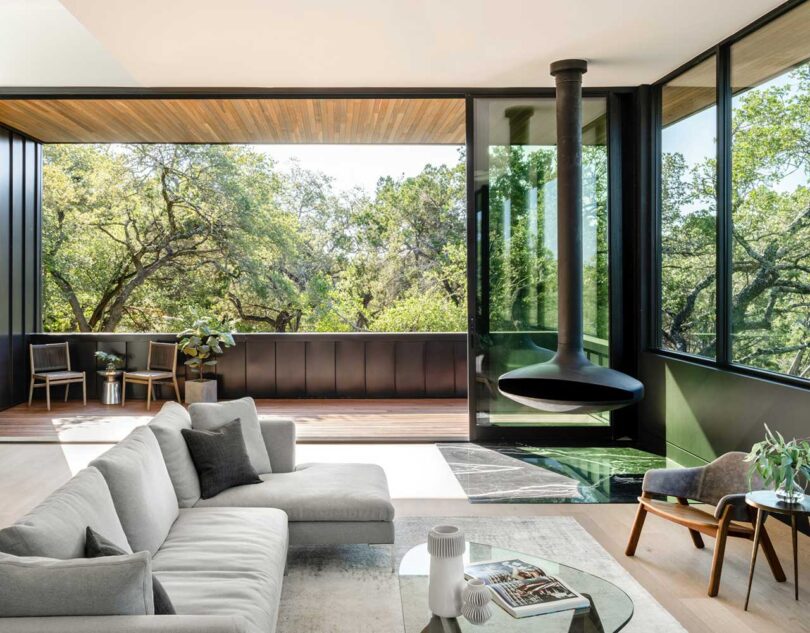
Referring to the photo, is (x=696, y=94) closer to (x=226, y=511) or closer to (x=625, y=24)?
(x=625, y=24)

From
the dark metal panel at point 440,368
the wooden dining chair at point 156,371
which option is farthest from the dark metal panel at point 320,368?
the wooden dining chair at point 156,371

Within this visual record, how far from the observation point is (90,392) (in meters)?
8.34

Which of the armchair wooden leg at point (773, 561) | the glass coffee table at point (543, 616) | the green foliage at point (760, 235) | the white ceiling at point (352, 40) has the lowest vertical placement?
the armchair wooden leg at point (773, 561)

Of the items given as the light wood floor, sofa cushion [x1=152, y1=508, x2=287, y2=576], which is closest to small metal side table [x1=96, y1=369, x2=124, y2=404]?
the light wood floor

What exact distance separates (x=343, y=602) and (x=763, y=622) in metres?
1.71

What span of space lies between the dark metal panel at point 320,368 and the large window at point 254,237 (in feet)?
7.51

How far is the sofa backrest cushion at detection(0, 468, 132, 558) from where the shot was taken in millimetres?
1791

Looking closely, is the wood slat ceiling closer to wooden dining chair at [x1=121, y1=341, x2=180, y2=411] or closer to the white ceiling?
the white ceiling

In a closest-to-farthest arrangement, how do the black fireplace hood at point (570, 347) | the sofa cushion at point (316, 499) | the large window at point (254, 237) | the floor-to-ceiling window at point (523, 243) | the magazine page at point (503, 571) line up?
the magazine page at point (503, 571) < the sofa cushion at point (316, 499) < the black fireplace hood at point (570, 347) < the floor-to-ceiling window at point (523, 243) < the large window at point (254, 237)

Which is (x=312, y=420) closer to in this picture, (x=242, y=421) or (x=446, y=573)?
(x=242, y=421)

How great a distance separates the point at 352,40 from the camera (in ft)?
15.2

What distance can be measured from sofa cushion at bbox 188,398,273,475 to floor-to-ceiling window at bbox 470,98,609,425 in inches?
103

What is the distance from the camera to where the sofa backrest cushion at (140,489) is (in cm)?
249

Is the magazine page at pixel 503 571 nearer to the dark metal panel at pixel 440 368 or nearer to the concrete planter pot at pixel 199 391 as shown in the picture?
the concrete planter pot at pixel 199 391
